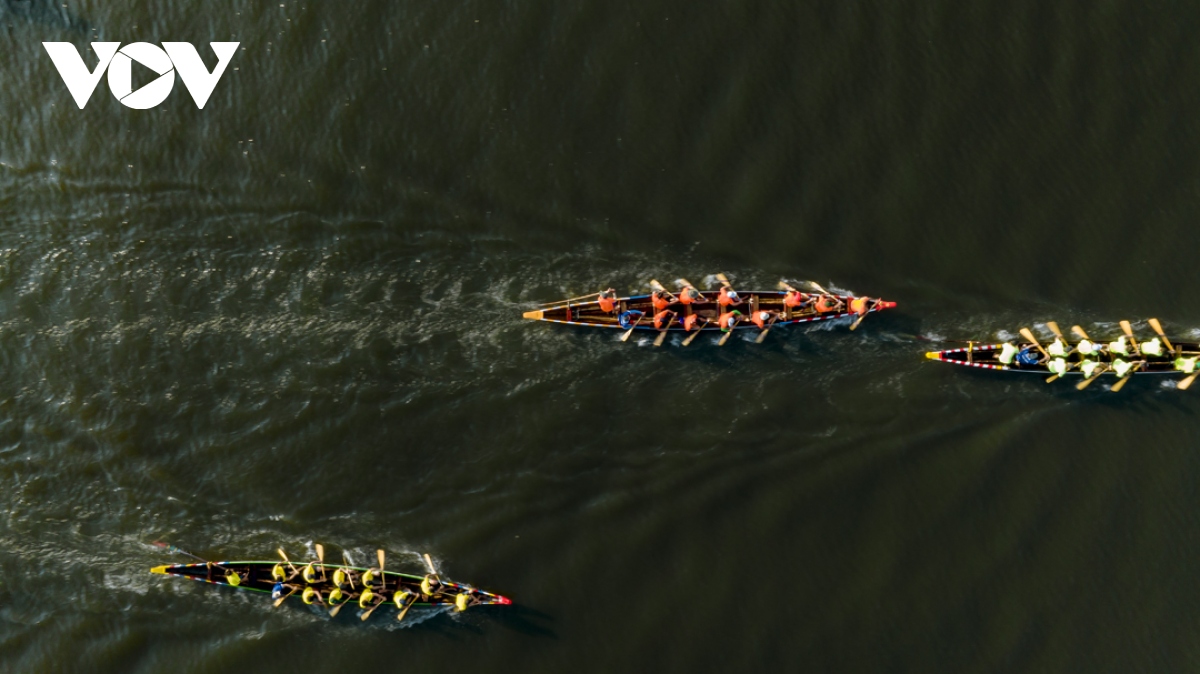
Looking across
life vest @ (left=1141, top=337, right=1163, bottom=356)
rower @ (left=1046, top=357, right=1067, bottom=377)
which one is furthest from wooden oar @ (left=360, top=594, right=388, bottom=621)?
life vest @ (left=1141, top=337, right=1163, bottom=356)

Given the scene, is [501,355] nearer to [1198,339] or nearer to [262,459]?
[262,459]

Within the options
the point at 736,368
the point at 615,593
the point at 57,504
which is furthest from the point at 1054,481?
the point at 57,504

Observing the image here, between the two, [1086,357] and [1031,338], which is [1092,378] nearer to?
[1086,357]

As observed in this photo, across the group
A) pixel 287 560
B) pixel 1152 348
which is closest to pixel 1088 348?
pixel 1152 348

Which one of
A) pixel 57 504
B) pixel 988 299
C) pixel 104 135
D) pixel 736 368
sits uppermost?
pixel 104 135

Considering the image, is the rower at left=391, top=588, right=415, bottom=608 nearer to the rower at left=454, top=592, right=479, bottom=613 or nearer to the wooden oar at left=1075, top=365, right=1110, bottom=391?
the rower at left=454, top=592, right=479, bottom=613

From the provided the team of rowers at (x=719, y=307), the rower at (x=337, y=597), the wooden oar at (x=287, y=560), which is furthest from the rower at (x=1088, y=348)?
the wooden oar at (x=287, y=560)
